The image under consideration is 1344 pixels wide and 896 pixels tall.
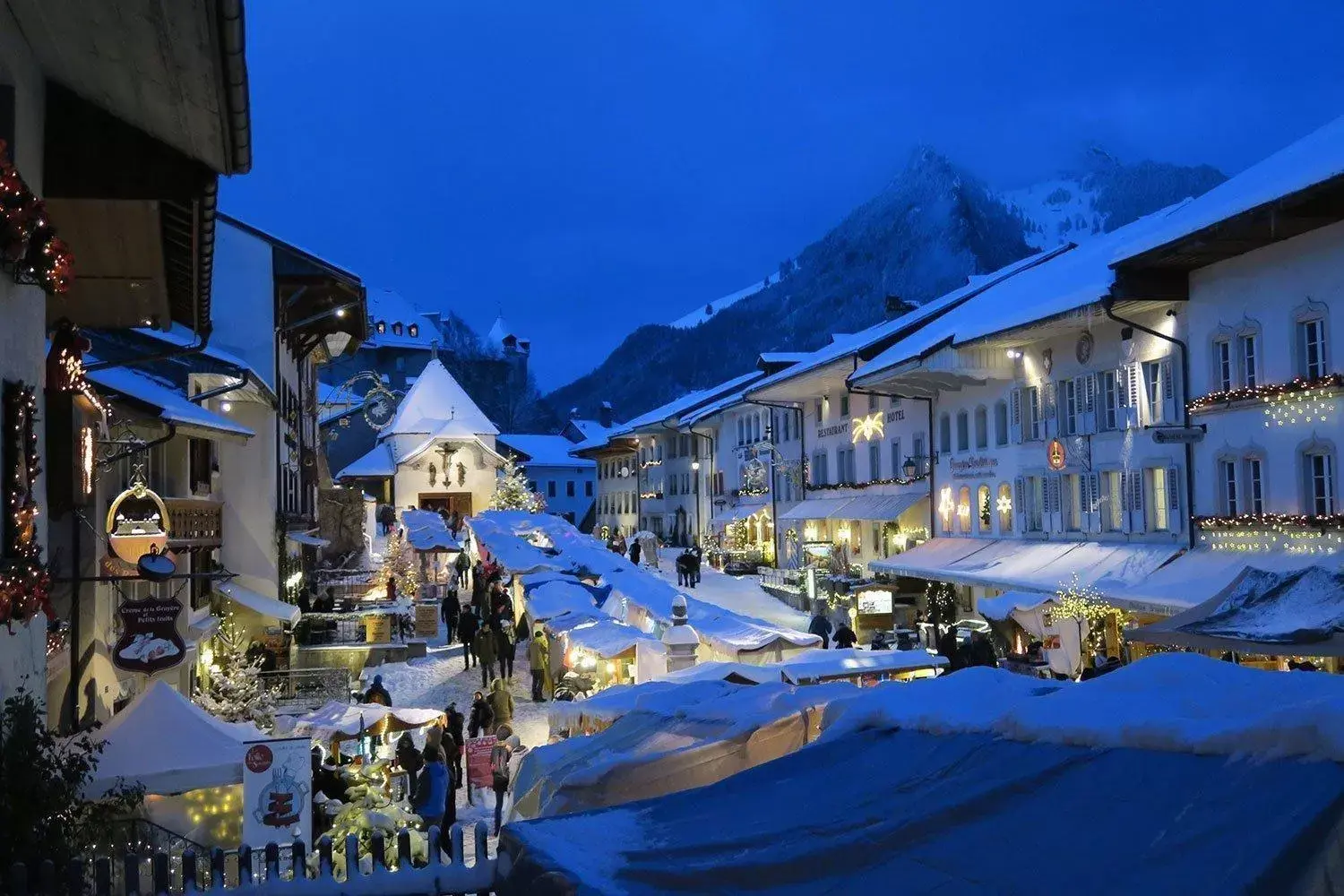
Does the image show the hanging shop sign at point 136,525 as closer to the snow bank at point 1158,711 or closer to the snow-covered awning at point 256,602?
the snow bank at point 1158,711

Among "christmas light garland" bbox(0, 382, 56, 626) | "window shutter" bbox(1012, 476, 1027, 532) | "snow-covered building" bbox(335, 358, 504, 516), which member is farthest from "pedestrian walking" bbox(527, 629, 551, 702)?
"snow-covered building" bbox(335, 358, 504, 516)

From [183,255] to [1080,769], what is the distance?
9194 mm

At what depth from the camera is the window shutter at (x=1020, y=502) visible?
3094cm

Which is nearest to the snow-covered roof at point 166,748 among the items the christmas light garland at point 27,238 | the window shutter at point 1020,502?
the christmas light garland at point 27,238

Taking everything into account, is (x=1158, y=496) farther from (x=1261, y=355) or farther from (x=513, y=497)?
(x=513, y=497)

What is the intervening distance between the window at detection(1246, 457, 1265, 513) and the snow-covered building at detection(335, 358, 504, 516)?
2190 inches

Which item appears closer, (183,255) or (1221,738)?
(1221,738)

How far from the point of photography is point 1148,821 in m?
4.17

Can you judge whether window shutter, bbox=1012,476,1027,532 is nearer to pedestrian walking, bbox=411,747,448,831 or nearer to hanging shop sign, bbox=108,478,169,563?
pedestrian walking, bbox=411,747,448,831

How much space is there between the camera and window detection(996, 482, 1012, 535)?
31.9 meters

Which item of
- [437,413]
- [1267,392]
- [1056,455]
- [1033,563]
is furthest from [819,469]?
[437,413]

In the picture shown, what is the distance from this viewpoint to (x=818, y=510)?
44344 mm

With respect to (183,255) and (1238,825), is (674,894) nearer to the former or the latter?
(1238,825)

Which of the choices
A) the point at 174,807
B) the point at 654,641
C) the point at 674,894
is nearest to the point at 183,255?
the point at 174,807
